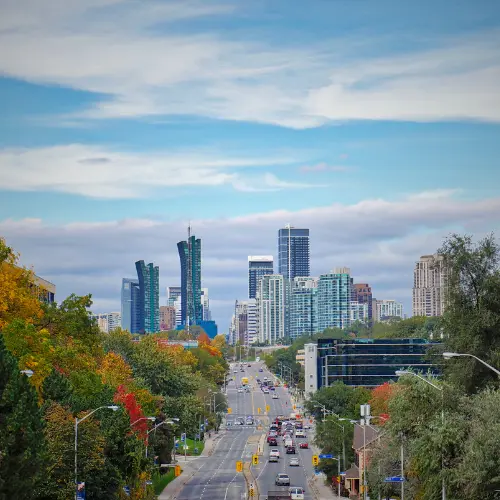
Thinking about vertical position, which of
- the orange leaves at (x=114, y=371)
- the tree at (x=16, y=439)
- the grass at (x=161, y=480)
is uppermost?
the orange leaves at (x=114, y=371)

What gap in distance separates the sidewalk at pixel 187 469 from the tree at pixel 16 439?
4777cm

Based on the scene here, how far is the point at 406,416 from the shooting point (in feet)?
228

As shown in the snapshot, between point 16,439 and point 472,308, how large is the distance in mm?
28720

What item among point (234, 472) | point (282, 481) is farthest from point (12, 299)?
point (234, 472)

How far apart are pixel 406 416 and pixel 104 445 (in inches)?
784

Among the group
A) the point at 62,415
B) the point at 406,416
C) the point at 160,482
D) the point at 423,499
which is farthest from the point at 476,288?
the point at 160,482

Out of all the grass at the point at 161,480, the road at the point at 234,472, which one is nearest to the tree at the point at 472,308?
the road at the point at 234,472

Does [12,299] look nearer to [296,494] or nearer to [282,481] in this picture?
[296,494]

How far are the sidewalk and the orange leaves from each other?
10525mm

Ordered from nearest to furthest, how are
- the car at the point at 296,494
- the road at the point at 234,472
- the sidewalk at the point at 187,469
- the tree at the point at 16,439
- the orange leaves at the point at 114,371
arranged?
the tree at the point at 16,439 < the car at the point at 296,494 < the road at the point at 234,472 < the sidewalk at the point at 187,469 < the orange leaves at the point at 114,371

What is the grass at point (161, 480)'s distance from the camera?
10961cm

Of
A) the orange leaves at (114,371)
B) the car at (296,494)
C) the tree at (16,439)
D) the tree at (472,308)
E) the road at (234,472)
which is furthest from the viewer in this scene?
the orange leaves at (114,371)

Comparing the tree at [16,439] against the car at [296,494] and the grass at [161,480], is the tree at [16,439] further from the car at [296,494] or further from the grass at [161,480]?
the grass at [161,480]

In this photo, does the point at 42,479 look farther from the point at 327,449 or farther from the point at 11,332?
the point at 327,449
